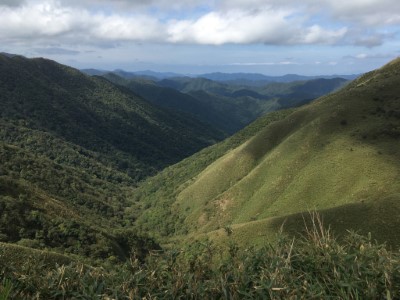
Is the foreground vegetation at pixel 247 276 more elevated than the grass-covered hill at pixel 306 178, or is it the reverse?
the foreground vegetation at pixel 247 276

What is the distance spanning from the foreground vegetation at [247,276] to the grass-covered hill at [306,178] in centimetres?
5019

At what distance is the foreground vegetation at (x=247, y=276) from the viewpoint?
34.4 ft

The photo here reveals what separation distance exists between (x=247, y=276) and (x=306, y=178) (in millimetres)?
97589

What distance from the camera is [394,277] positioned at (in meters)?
10.6

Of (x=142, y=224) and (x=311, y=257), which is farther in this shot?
(x=142, y=224)

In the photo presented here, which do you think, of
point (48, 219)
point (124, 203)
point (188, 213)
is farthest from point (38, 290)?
point (124, 203)

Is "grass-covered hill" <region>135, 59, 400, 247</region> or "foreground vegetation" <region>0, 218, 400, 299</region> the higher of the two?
"foreground vegetation" <region>0, 218, 400, 299</region>

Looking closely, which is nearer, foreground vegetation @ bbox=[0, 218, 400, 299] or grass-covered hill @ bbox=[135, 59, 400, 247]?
foreground vegetation @ bbox=[0, 218, 400, 299]

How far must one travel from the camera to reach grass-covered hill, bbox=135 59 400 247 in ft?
236

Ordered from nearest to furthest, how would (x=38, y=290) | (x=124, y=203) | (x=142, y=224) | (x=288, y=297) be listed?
(x=288, y=297)
(x=38, y=290)
(x=142, y=224)
(x=124, y=203)

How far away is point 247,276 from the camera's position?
1173 cm

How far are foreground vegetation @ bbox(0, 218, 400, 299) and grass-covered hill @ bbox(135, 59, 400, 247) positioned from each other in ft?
165

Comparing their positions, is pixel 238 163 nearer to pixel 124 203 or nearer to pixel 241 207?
pixel 241 207

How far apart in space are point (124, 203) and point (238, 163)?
66.7 meters
